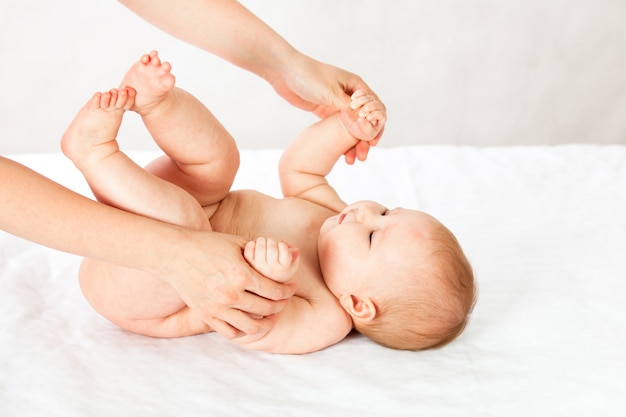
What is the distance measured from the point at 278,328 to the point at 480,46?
7.21 feet

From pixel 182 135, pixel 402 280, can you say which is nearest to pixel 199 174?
pixel 182 135

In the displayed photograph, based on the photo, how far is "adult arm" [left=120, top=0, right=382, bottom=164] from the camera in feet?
5.18

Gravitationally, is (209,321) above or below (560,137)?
below

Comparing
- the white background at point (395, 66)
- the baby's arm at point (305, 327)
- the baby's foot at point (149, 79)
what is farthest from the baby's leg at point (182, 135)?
the white background at point (395, 66)

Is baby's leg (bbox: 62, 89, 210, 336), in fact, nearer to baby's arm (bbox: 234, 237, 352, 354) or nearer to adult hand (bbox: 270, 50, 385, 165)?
baby's arm (bbox: 234, 237, 352, 354)

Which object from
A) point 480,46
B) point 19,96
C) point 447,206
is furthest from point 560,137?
point 19,96

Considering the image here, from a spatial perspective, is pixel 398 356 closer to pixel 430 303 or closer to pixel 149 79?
pixel 430 303

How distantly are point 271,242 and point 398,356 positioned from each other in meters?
0.37

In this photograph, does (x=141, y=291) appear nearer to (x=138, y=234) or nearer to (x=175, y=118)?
(x=138, y=234)

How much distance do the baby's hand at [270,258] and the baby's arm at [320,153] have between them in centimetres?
47

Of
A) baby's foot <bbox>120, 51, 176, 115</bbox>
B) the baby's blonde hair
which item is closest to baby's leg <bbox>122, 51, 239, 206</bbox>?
baby's foot <bbox>120, 51, 176, 115</bbox>

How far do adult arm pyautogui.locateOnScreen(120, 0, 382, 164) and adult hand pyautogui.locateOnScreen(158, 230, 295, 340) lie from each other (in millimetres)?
528

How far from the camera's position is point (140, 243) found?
3.86ft

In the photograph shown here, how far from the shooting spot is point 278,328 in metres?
1.40
